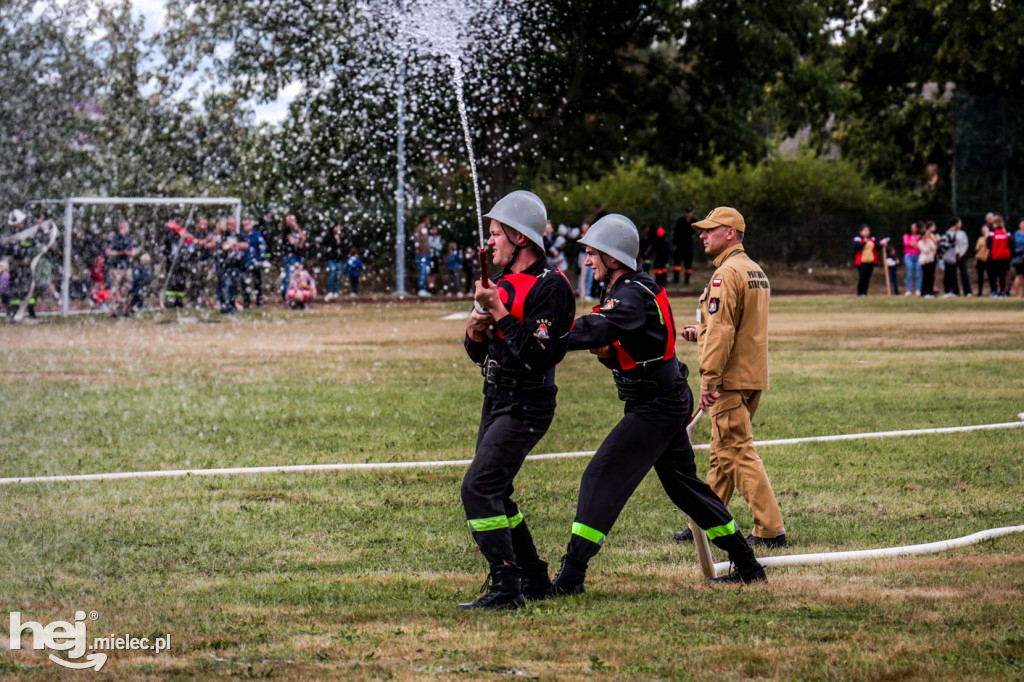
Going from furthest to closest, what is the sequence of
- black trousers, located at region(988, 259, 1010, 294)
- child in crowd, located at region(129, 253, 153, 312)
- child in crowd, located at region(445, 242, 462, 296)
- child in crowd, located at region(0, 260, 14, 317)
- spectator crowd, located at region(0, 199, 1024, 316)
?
child in crowd, located at region(445, 242, 462, 296), black trousers, located at region(988, 259, 1010, 294), child in crowd, located at region(129, 253, 153, 312), spectator crowd, located at region(0, 199, 1024, 316), child in crowd, located at region(0, 260, 14, 317)

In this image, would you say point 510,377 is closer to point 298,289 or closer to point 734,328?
point 734,328

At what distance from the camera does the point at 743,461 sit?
302 inches

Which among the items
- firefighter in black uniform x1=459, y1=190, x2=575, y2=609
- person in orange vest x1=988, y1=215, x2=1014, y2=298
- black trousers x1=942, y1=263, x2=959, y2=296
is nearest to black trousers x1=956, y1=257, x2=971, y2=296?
black trousers x1=942, y1=263, x2=959, y2=296

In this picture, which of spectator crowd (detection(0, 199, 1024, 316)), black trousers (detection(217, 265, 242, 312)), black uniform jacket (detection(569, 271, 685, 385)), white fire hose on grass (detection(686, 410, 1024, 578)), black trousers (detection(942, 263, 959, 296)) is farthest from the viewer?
black trousers (detection(942, 263, 959, 296))

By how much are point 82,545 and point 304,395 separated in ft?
24.5

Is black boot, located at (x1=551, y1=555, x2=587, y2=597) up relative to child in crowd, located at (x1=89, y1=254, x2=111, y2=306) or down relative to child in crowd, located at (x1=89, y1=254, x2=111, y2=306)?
down

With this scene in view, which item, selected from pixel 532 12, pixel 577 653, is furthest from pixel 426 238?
pixel 577 653

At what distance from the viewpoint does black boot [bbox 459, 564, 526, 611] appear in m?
6.07

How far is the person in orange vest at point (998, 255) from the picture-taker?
3462cm

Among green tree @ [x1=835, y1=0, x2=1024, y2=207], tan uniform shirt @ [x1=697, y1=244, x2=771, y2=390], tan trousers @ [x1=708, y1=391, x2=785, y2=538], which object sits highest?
green tree @ [x1=835, y1=0, x2=1024, y2=207]

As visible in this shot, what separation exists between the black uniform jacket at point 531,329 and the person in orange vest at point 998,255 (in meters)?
30.9

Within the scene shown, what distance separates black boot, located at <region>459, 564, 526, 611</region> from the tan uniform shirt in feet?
6.16

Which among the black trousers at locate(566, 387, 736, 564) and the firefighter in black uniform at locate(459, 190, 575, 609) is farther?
the black trousers at locate(566, 387, 736, 564)

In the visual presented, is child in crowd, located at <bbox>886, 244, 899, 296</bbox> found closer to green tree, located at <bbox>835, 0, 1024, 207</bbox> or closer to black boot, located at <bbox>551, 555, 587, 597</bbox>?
green tree, located at <bbox>835, 0, 1024, 207</bbox>
